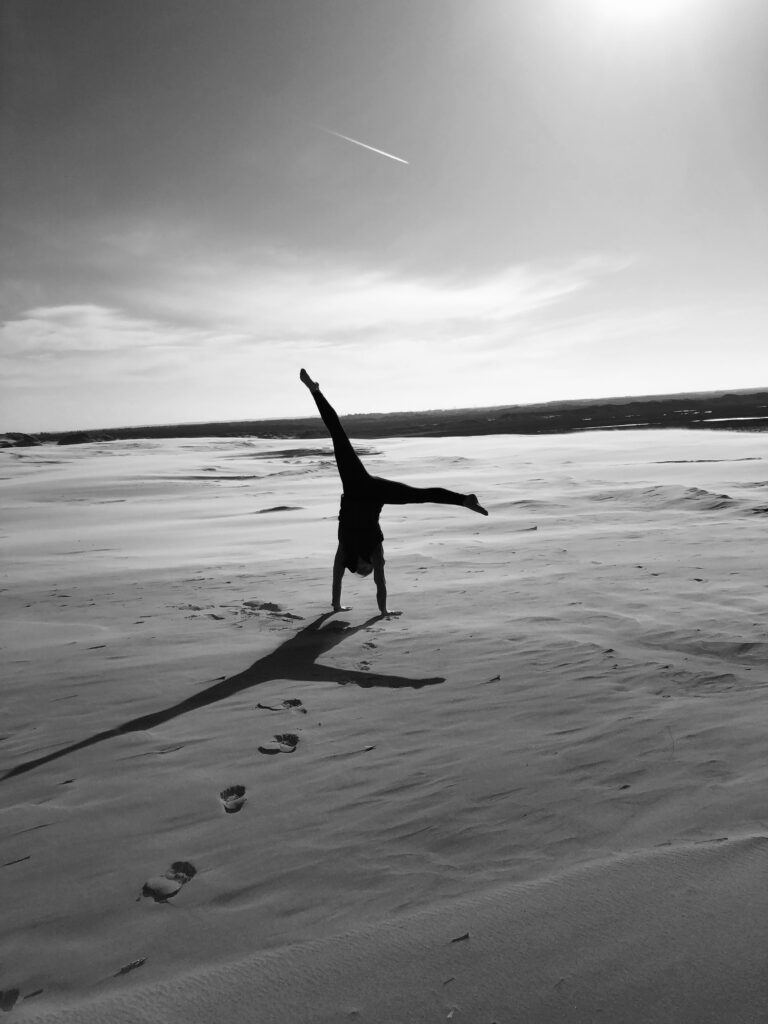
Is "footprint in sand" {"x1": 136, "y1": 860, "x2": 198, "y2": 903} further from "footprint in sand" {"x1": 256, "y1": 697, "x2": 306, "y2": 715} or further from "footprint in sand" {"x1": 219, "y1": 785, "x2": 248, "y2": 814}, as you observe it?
"footprint in sand" {"x1": 256, "y1": 697, "x2": 306, "y2": 715}

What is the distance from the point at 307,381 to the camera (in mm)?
5395

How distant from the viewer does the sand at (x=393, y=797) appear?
71.6 inches

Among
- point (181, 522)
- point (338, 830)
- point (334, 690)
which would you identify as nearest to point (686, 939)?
point (338, 830)

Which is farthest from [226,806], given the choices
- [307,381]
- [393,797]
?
[307,381]

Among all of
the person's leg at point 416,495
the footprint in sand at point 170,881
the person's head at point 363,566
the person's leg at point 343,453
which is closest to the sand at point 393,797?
the footprint in sand at point 170,881

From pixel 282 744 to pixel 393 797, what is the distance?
0.77 m

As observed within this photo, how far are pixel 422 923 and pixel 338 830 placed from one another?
63 cm

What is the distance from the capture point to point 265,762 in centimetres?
310

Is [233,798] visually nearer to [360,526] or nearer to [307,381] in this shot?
[360,526]

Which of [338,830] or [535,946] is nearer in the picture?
[535,946]

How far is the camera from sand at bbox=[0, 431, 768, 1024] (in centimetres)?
182

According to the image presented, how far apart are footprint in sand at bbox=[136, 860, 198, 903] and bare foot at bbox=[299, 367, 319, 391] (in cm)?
377

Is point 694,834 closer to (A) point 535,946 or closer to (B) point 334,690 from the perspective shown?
(A) point 535,946

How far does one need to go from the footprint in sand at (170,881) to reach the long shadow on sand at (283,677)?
120 cm
